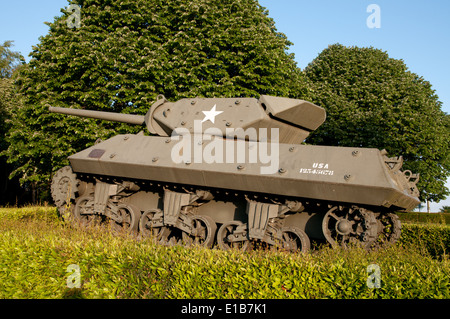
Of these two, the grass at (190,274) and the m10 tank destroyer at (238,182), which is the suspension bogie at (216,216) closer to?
the m10 tank destroyer at (238,182)

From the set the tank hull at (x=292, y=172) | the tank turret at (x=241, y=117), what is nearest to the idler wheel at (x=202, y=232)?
the tank hull at (x=292, y=172)

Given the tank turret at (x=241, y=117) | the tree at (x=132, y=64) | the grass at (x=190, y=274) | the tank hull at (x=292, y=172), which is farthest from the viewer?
the tree at (x=132, y=64)

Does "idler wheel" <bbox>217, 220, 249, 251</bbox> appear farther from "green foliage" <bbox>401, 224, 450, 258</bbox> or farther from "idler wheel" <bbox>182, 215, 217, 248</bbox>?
"green foliage" <bbox>401, 224, 450, 258</bbox>

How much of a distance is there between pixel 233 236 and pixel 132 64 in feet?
35.4

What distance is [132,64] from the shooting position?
17141 mm

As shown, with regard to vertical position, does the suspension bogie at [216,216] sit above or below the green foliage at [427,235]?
above

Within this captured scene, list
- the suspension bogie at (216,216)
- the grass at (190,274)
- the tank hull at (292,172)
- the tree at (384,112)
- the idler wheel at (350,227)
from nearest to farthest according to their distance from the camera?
the grass at (190,274) → the tank hull at (292,172) → the idler wheel at (350,227) → the suspension bogie at (216,216) → the tree at (384,112)

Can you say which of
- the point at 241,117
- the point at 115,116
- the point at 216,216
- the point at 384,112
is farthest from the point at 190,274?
the point at 384,112

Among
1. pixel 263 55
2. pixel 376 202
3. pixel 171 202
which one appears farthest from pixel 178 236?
pixel 263 55

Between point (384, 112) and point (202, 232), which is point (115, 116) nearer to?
point (202, 232)

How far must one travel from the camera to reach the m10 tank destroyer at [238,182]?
304 inches

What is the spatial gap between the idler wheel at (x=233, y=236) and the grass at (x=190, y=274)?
2.36 metres

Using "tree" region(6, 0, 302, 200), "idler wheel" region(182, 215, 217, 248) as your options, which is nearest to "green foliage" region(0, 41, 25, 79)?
"tree" region(6, 0, 302, 200)
